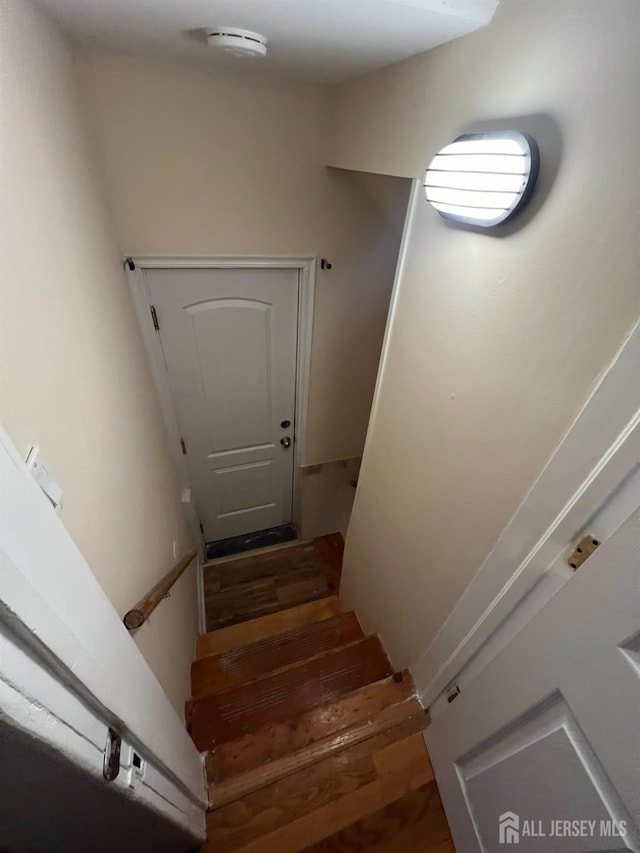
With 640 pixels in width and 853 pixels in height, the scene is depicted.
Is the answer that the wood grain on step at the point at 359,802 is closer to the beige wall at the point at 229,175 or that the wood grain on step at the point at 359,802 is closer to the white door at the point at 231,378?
the white door at the point at 231,378

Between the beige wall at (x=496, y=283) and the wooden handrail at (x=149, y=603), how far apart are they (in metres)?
0.88

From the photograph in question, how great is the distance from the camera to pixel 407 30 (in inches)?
35.6

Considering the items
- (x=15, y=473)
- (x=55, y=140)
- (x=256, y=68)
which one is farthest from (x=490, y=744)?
(x=256, y=68)

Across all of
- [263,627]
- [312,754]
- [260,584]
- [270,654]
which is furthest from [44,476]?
[260,584]

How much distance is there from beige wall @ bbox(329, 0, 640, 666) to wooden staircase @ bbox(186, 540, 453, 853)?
0.30m

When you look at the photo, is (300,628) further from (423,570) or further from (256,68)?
(256,68)

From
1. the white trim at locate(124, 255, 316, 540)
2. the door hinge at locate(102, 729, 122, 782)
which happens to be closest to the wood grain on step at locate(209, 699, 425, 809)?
the door hinge at locate(102, 729, 122, 782)

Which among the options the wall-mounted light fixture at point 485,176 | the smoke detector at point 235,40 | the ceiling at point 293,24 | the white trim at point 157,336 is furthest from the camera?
the white trim at point 157,336

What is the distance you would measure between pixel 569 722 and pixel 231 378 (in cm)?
210

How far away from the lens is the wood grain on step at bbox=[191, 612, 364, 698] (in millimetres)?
1959

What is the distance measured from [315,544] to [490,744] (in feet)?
7.62

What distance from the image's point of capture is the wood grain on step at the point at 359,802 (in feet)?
3.89

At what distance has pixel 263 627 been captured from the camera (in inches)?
94.1

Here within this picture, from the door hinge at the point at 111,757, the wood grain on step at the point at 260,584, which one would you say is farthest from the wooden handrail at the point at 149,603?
the wood grain on step at the point at 260,584
